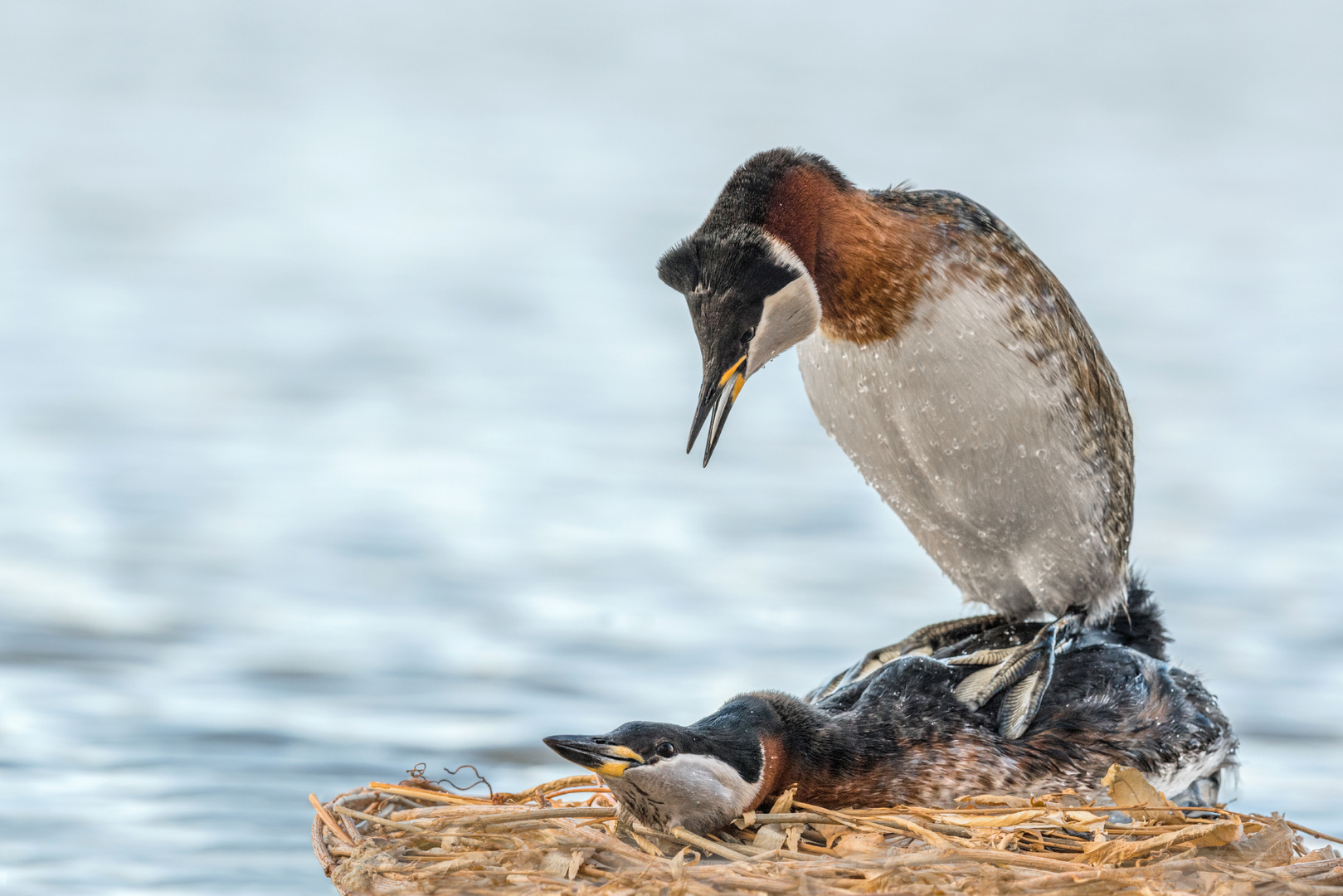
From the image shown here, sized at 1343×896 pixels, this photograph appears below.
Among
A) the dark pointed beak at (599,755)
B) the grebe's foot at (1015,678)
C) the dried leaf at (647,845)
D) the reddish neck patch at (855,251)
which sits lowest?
the dried leaf at (647,845)

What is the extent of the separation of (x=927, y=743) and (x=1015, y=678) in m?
0.46

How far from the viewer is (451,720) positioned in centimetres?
659

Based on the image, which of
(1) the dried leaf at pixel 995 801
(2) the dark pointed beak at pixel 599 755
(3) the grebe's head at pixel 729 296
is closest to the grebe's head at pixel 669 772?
(2) the dark pointed beak at pixel 599 755

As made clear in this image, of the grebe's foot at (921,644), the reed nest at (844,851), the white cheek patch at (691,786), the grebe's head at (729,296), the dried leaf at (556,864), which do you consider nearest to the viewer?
the reed nest at (844,851)

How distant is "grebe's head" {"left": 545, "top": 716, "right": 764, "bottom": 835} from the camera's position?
418cm

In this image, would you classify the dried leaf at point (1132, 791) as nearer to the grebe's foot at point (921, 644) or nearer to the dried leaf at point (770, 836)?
the dried leaf at point (770, 836)

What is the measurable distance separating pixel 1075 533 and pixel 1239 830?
1247 millimetres

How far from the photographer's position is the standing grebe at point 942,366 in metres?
4.66

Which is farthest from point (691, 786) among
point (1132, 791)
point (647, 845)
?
point (1132, 791)

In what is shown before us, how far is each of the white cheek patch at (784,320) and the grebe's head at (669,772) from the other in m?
0.98

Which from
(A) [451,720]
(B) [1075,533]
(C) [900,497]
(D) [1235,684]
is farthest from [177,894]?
(D) [1235,684]

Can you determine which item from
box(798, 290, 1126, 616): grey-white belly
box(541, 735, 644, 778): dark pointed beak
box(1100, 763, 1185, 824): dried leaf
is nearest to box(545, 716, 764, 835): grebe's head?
box(541, 735, 644, 778): dark pointed beak

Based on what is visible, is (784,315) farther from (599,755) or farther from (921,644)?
(921,644)

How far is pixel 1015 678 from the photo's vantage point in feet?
16.7
